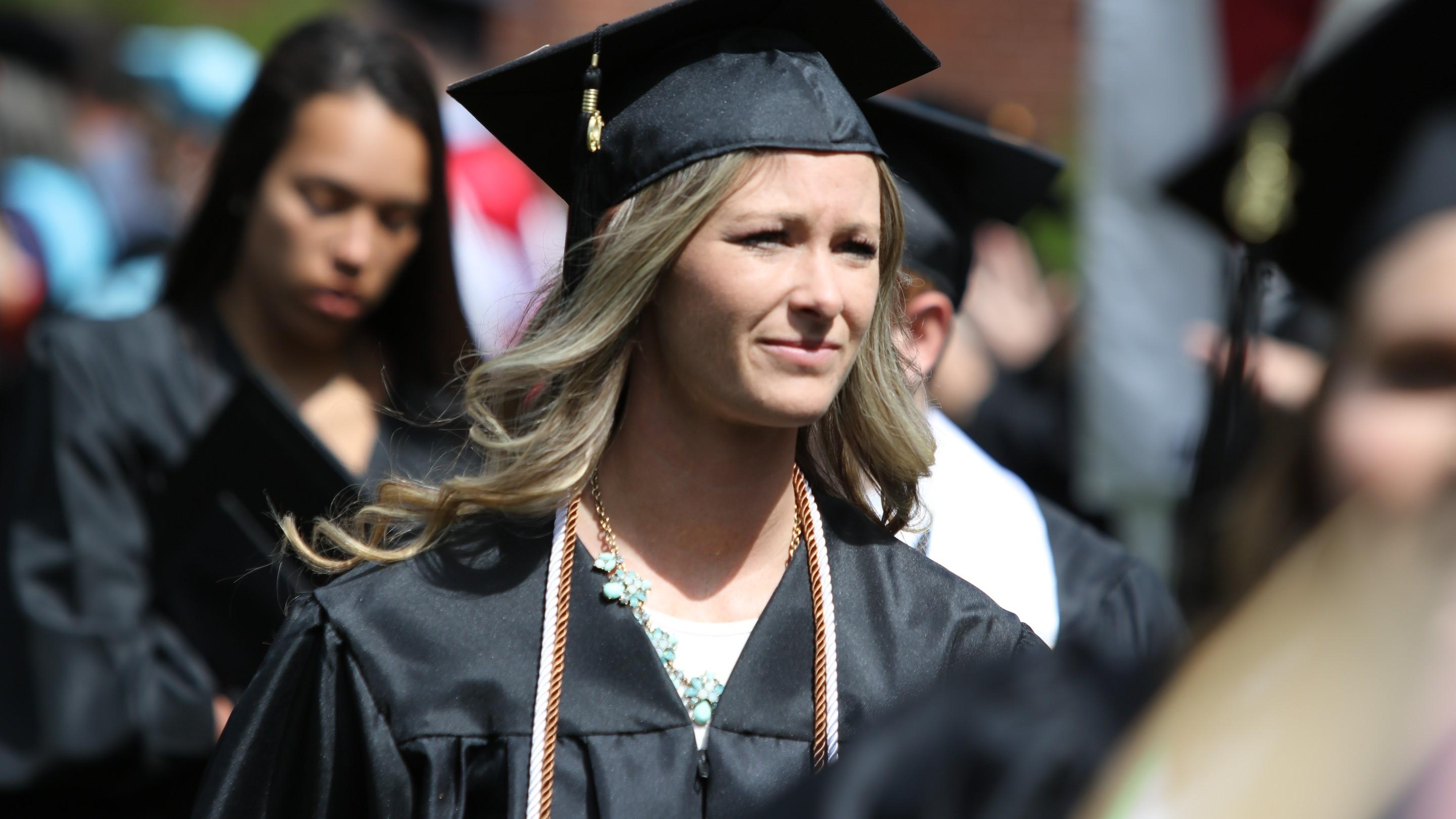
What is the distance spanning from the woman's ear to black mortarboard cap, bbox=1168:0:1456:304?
61.9 inches

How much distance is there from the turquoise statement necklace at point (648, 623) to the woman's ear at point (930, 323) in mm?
1189

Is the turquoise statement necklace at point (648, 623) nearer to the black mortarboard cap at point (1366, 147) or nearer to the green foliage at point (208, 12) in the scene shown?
the black mortarboard cap at point (1366, 147)

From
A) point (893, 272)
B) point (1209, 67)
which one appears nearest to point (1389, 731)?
point (893, 272)

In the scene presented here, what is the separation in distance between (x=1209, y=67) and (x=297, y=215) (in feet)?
9.22

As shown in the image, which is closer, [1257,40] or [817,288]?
[817,288]

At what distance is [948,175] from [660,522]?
154 cm

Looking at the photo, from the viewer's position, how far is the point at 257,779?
2.12 metres

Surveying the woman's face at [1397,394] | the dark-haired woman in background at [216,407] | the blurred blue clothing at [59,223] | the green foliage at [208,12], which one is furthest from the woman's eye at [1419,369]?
the green foliage at [208,12]

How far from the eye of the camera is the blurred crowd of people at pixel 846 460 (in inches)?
38.0

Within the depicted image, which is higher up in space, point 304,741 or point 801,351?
point 801,351

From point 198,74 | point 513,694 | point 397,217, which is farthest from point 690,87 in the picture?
point 198,74

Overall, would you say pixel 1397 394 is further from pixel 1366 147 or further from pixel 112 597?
pixel 112 597

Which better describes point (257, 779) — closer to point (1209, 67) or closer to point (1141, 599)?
point (1141, 599)

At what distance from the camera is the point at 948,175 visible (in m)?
3.48
